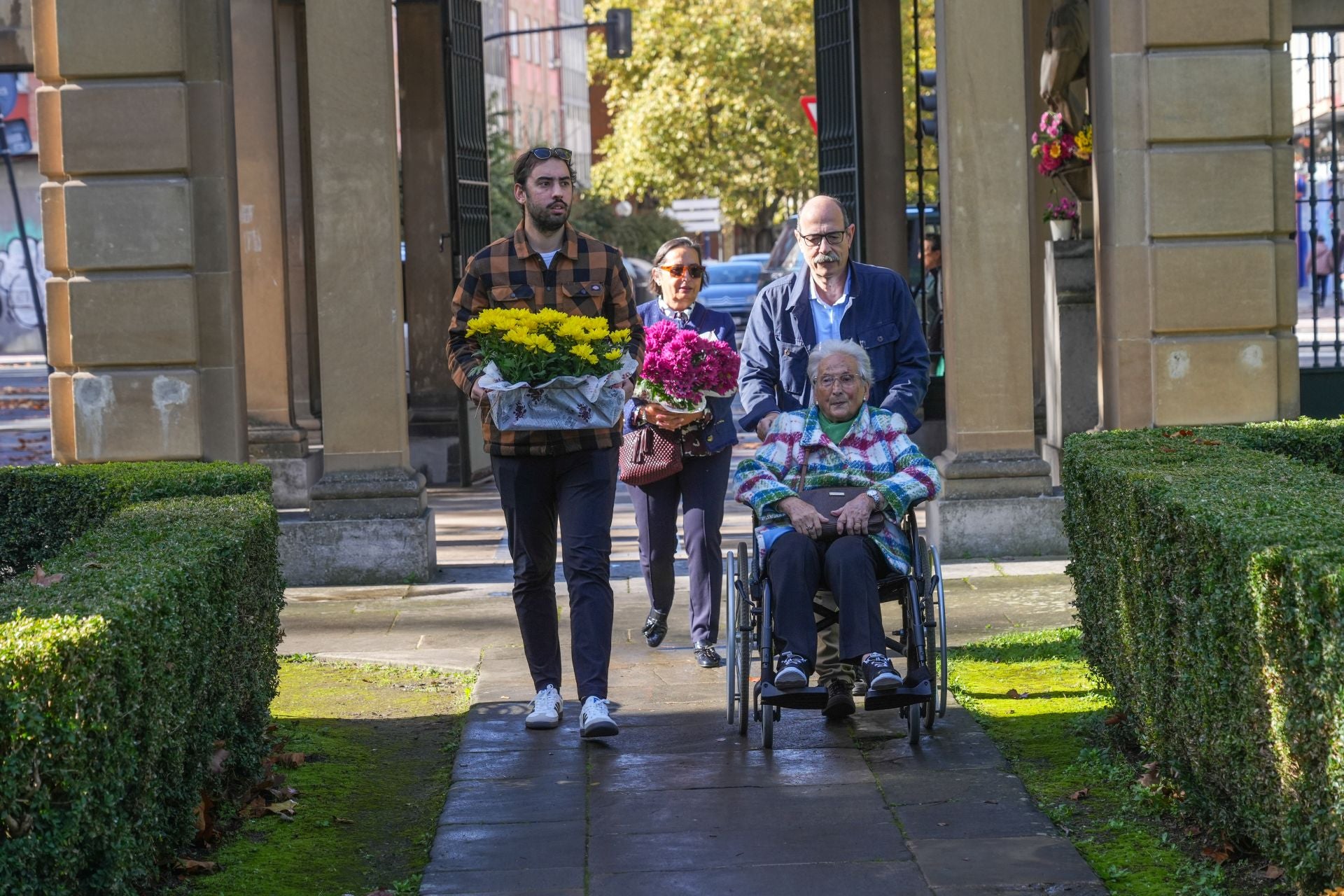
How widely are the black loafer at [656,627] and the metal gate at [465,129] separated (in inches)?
245

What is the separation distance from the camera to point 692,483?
7.78m

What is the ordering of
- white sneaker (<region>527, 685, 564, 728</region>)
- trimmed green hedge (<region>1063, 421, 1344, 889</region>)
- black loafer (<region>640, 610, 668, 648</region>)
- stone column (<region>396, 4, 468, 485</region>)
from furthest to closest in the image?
stone column (<region>396, 4, 468, 485</region>) < black loafer (<region>640, 610, 668, 648</region>) < white sneaker (<region>527, 685, 564, 728</region>) < trimmed green hedge (<region>1063, 421, 1344, 889</region>)

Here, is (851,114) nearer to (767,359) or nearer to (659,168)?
(767,359)

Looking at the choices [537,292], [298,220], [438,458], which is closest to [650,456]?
[537,292]

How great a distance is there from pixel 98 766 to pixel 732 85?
135 ft

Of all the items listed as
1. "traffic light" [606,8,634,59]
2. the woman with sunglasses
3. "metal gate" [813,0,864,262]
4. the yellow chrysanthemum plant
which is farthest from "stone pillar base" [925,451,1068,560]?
"traffic light" [606,8,634,59]

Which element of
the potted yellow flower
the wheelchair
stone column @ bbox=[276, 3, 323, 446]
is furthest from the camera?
stone column @ bbox=[276, 3, 323, 446]

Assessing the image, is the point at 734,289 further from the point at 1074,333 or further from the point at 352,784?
the point at 352,784

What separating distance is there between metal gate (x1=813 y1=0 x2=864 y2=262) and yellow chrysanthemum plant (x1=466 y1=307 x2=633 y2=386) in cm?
701

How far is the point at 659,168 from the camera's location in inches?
1802

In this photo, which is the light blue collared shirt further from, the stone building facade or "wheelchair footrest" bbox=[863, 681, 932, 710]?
the stone building facade

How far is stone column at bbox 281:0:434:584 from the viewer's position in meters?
10.2

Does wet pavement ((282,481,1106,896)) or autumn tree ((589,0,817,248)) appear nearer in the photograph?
wet pavement ((282,481,1106,896))

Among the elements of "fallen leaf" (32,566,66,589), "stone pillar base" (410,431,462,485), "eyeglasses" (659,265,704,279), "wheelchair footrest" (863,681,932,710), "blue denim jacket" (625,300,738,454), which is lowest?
"wheelchair footrest" (863,681,932,710)
